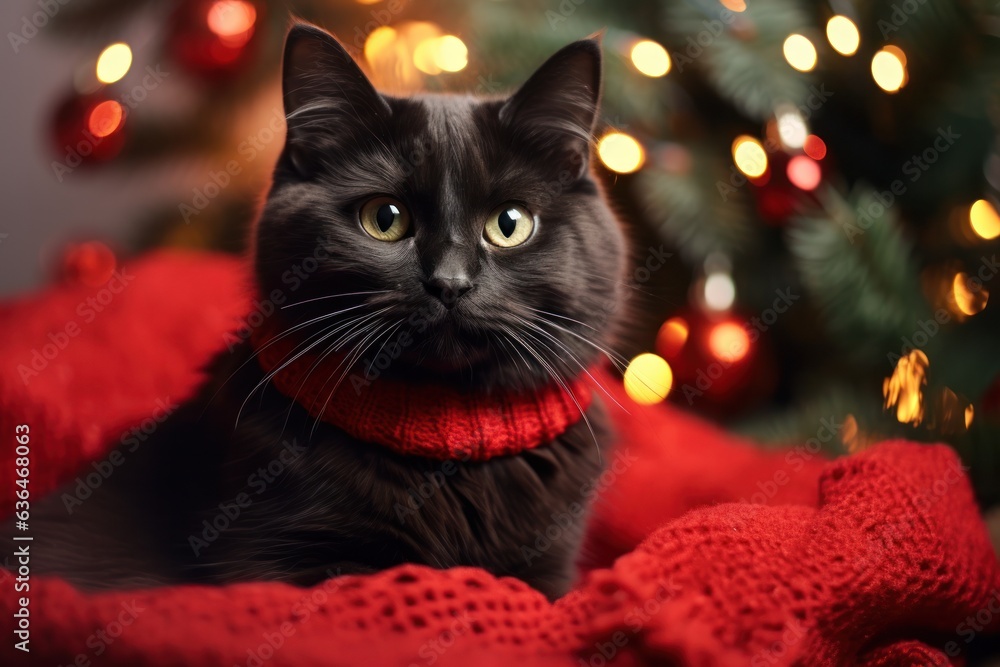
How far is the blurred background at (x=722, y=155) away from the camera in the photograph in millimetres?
971

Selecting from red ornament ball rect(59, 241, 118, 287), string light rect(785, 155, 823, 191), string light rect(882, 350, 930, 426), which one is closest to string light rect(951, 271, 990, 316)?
string light rect(882, 350, 930, 426)

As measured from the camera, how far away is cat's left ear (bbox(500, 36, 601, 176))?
72 cm

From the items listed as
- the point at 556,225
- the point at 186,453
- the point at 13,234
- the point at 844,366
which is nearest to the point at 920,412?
the point at 844,366

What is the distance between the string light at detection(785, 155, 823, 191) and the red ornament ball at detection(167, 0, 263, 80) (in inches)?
35.7

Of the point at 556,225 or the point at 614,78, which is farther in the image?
the point at 614,78

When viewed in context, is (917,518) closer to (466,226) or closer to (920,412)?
(920,412)

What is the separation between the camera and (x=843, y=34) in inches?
39.8

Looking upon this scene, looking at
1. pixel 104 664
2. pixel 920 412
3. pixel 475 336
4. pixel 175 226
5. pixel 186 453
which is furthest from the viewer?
pixel 175 226

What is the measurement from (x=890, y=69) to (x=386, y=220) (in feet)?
2.41

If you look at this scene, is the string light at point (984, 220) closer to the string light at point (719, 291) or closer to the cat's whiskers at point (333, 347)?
the string light at point (719, 291)

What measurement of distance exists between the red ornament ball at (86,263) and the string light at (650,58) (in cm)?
107

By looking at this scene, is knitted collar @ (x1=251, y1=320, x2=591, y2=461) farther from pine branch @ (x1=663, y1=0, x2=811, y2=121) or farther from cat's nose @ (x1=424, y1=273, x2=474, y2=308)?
pine branch @ (x1=663, y1=0, x2=811, y2=121)

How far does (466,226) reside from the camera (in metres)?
0.66

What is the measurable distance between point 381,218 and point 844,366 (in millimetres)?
781
